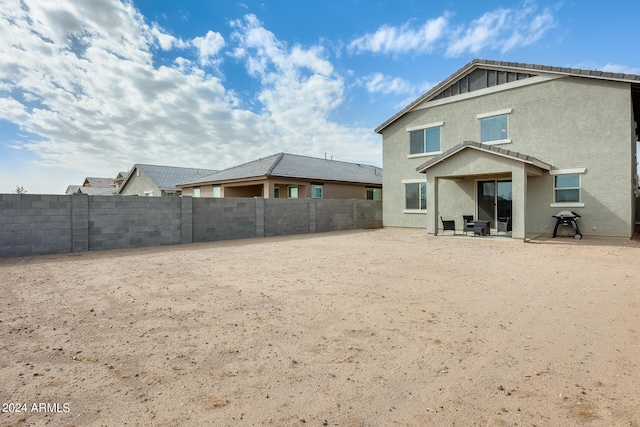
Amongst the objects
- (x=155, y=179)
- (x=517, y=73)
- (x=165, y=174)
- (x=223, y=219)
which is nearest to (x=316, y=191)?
(x=223, y=219)

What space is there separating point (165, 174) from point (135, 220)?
2449 centimetres

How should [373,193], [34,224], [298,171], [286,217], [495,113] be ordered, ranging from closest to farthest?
[34,224] → [495,113] → [286,217] → [298,171] → [373,193]

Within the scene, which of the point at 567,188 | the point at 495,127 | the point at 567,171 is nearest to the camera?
the point at 567,171

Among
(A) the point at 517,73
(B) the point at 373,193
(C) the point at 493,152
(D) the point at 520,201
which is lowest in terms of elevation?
(D) the point at 520,201

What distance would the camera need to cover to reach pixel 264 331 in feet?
12.4

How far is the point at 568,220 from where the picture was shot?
12555 mm

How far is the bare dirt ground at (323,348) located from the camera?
92.0 inches

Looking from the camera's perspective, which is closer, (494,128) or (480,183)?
(494,128)

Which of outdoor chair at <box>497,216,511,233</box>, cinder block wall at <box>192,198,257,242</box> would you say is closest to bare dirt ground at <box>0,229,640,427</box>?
cinder block wall at <box>192,198,257,242</box>

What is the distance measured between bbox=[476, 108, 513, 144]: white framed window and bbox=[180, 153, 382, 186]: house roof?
10585mm

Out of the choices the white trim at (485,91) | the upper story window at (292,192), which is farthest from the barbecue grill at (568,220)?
the upper story window at (292,192)

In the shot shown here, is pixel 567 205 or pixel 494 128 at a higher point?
pixel 494 128

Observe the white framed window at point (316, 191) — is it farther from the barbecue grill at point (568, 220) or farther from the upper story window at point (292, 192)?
the barbecue grill at point (568, 220)

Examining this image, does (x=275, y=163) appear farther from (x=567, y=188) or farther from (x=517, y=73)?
(x=567, y=188)
